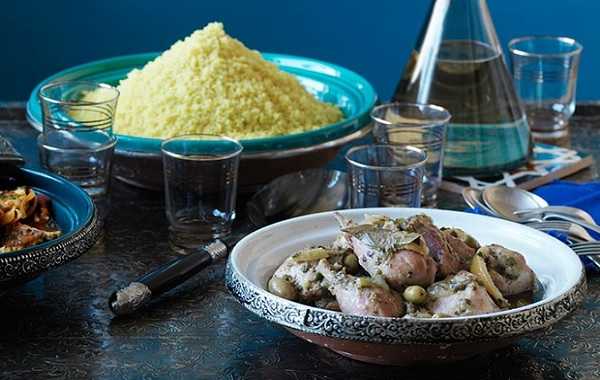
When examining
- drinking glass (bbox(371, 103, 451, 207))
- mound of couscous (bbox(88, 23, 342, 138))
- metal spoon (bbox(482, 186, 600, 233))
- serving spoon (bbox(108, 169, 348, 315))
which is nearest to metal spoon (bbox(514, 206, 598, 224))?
metal spoon (bbox(482, 186, 600, 233))

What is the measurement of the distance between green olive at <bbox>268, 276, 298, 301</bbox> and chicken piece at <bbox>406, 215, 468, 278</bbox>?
12 cm

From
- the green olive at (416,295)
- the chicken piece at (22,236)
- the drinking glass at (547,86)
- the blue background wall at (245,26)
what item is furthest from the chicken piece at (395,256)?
the blue background wall at (245,26)

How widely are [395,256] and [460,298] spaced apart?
0.23ft

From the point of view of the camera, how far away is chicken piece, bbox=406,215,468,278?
3.60ft

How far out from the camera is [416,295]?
105 centimetres

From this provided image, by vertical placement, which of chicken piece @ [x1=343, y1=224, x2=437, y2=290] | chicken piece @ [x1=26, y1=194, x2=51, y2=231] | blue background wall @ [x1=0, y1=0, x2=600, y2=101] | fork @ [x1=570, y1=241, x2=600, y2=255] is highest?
chicken piece @ [x1=343, y1=224, x2=437, y2=290]

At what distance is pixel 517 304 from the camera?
3.69 ft

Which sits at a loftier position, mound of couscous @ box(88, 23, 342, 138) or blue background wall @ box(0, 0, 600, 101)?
mound of couscous @ box(88, 23, 342, 138)

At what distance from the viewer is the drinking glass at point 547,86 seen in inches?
74.3

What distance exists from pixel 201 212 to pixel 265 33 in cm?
160

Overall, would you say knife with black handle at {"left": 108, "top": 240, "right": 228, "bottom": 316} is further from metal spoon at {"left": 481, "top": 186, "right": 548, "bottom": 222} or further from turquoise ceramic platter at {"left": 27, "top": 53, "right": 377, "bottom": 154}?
metal spoon at {"left": 481, "top": 186, "right": 548, "bottom": 222}

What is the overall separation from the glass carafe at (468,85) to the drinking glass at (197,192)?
35 centimetres

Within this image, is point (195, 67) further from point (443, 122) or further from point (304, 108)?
point (443, 122)

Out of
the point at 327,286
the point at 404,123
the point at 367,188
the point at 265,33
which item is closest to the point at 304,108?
the point at 404,123
